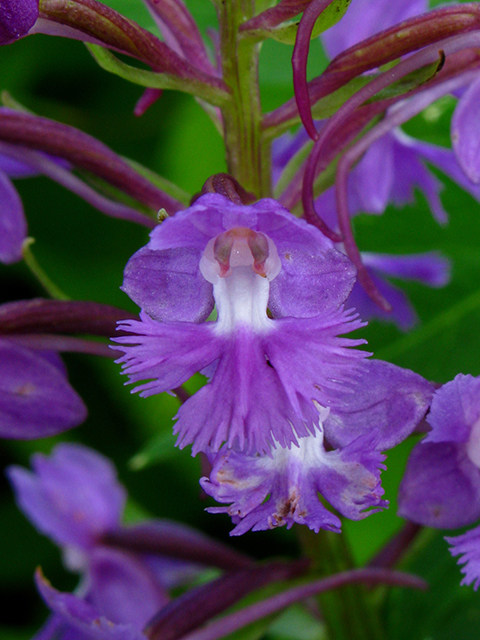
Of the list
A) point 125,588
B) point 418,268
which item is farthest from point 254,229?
point 125,588

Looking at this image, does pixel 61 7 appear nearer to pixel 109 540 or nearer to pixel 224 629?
pixel 224 629

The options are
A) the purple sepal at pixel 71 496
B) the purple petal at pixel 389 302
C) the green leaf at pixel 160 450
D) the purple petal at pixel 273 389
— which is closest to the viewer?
the purple petal at pixel 273 389

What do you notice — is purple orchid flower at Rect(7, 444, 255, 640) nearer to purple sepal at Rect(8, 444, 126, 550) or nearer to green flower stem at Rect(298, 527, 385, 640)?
purple sepal at Rect(8, 444, 126, 550)

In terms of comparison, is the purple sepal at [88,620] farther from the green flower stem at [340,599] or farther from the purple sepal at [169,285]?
the purple sepal at [169,285]

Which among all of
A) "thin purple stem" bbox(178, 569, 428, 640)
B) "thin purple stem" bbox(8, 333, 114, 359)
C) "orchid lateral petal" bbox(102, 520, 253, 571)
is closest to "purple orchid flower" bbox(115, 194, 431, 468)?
"thin purple stem" bbox(8, 333, 114, 359)

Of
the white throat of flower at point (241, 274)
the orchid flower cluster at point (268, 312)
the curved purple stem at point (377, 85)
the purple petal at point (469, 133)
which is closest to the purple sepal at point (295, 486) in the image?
the orchid flower cluster at point (268, 312)

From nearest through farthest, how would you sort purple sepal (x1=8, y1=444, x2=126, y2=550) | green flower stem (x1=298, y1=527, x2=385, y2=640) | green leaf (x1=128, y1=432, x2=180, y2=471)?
green flower stem (x1=298, y1=527, x2=385, y2=640) → green leaf (x1=128, y1=432, x2=180, y2=471) → purple sepal (x1=8, y1=444, x2=126, y2=550)

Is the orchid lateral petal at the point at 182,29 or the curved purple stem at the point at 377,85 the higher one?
the orchid lateral petal at the point at 182,29
